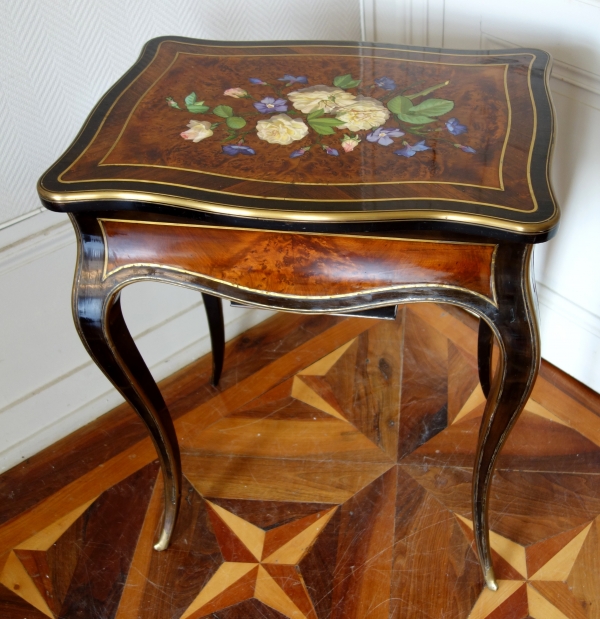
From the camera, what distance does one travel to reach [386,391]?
105 centimetres

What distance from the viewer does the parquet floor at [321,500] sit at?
0.81m

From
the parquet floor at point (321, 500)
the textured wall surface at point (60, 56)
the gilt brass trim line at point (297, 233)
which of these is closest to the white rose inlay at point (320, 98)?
the gilt brass trim line at point (297, 233)

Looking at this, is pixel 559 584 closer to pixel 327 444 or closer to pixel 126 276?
pixel 327 444

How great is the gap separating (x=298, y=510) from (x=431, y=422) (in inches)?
9.5

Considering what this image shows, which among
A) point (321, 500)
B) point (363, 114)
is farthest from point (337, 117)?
point (321, 500)

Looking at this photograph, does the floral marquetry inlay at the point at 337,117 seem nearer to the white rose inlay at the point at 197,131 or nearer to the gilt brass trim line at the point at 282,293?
the white rose inlay at the point at 197,131

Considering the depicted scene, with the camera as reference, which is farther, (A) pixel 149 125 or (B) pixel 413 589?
(B) pixel 413 589

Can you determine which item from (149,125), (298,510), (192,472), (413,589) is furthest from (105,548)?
(149,125)

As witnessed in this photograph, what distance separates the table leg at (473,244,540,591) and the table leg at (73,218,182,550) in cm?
34

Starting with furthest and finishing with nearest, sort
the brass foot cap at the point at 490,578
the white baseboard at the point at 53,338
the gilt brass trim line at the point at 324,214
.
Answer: the white baseboard at the point at 53,338 → the brass foot cap at the point at 490,578 → the gilt brass trim line at the point at 324,214

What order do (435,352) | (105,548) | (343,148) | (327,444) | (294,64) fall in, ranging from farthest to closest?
(435,352) < (327,444) < (105,548) < (294,64) < (343,148)

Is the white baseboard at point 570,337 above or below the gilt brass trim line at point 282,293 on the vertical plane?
below

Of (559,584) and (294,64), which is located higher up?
(294,64)

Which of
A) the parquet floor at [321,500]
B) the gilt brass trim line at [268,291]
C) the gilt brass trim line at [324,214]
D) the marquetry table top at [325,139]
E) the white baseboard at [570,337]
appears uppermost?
the marquetry table top at [325,139]
